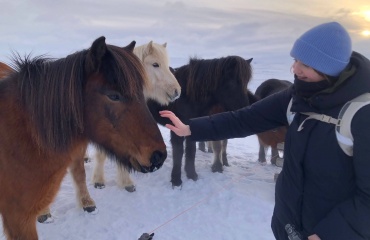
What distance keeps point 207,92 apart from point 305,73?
11.8 feet

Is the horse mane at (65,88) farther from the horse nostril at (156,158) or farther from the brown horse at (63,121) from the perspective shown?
the horse nostril at (156,158)

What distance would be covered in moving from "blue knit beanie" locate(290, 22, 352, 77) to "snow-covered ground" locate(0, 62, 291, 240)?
2.81m

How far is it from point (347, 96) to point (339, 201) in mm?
640

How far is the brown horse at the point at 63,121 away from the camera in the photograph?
7.75 ft

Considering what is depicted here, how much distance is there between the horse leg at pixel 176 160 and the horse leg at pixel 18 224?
113 inches

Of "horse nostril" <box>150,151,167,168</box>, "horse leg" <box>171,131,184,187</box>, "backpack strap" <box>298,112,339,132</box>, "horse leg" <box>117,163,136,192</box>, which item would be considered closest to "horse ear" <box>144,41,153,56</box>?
"horse leg" <box>171,131,184,187</box>

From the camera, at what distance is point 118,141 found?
2.43 metres

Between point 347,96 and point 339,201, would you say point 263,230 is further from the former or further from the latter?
point 347,96

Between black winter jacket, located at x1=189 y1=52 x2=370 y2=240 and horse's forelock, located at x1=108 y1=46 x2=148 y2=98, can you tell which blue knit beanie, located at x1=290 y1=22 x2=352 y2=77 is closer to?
black winter jacket, located at x1=189 y1=52 x2=370 y2=240

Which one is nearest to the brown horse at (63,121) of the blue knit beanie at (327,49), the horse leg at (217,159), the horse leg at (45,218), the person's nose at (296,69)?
the person's nose at (296,69)

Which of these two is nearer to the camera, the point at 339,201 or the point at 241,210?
the point at 339,201

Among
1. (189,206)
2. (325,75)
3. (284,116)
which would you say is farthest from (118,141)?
(189,206)

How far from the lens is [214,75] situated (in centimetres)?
536

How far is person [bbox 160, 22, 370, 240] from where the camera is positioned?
165 cm
